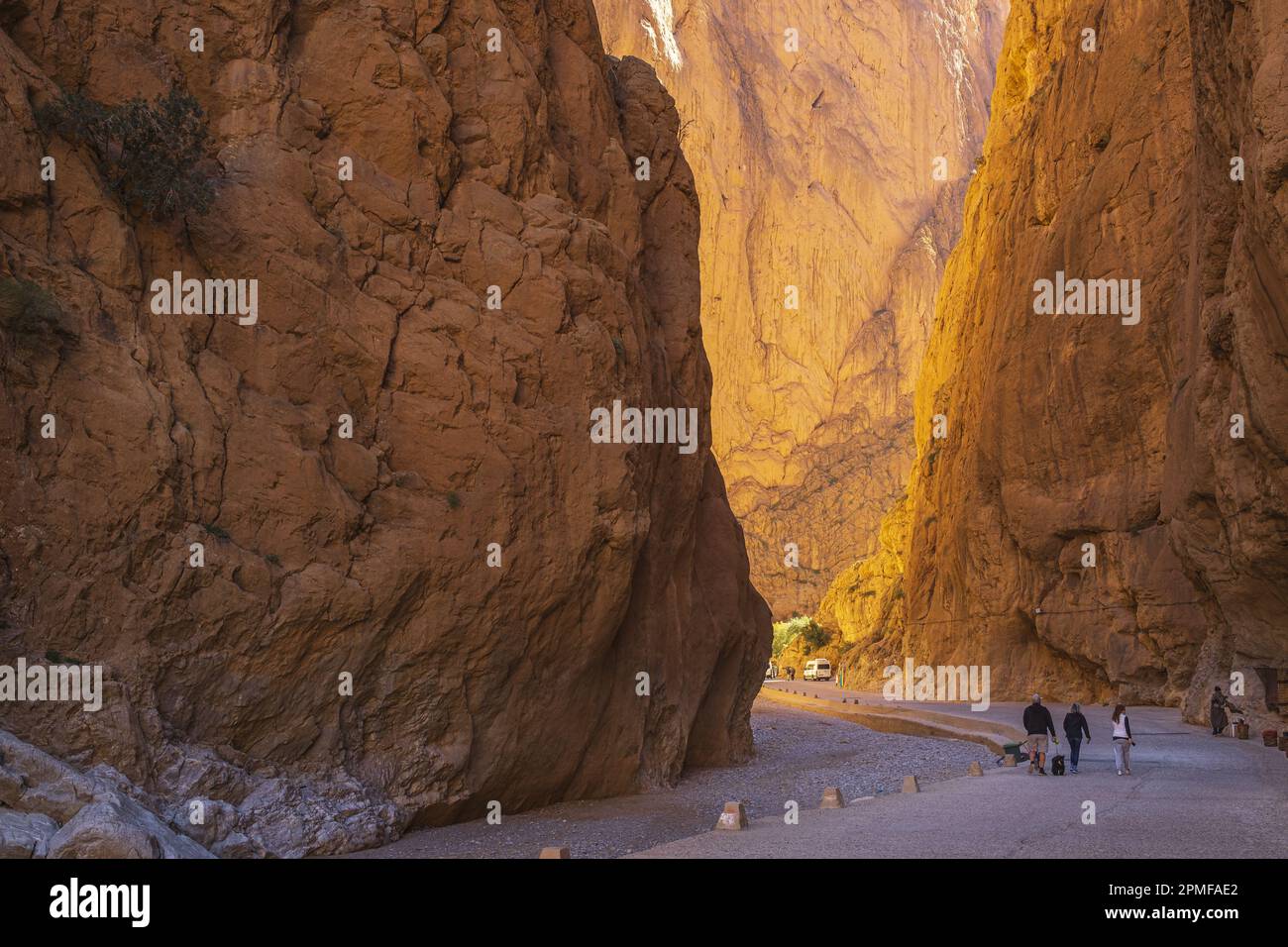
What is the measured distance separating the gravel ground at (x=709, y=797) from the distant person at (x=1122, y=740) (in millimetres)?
3119

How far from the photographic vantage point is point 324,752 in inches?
545

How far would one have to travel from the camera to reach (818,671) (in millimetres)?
79062

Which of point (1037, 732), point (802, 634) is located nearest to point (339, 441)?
point (1037, 732)

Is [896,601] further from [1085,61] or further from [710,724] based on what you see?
[710,724]

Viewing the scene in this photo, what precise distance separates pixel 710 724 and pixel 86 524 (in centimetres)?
1592

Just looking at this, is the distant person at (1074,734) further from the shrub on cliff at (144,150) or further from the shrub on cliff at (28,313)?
the shrub on cliff at (28,313)

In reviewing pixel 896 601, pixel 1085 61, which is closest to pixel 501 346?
pixel 1085 61

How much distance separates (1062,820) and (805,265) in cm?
10504

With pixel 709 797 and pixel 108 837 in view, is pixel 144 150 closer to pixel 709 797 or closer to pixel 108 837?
pixel 108 837

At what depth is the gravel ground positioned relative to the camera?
14.3 metres

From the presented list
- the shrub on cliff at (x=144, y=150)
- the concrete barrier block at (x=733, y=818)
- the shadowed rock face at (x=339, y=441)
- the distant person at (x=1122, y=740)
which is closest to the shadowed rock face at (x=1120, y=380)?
the distant person at (x=1122, y=740)

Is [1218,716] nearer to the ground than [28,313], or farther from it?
nearer to the ground

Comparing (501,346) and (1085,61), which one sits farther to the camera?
(1085,61)

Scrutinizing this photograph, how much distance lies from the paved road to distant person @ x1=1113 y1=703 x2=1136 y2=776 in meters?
0.21
